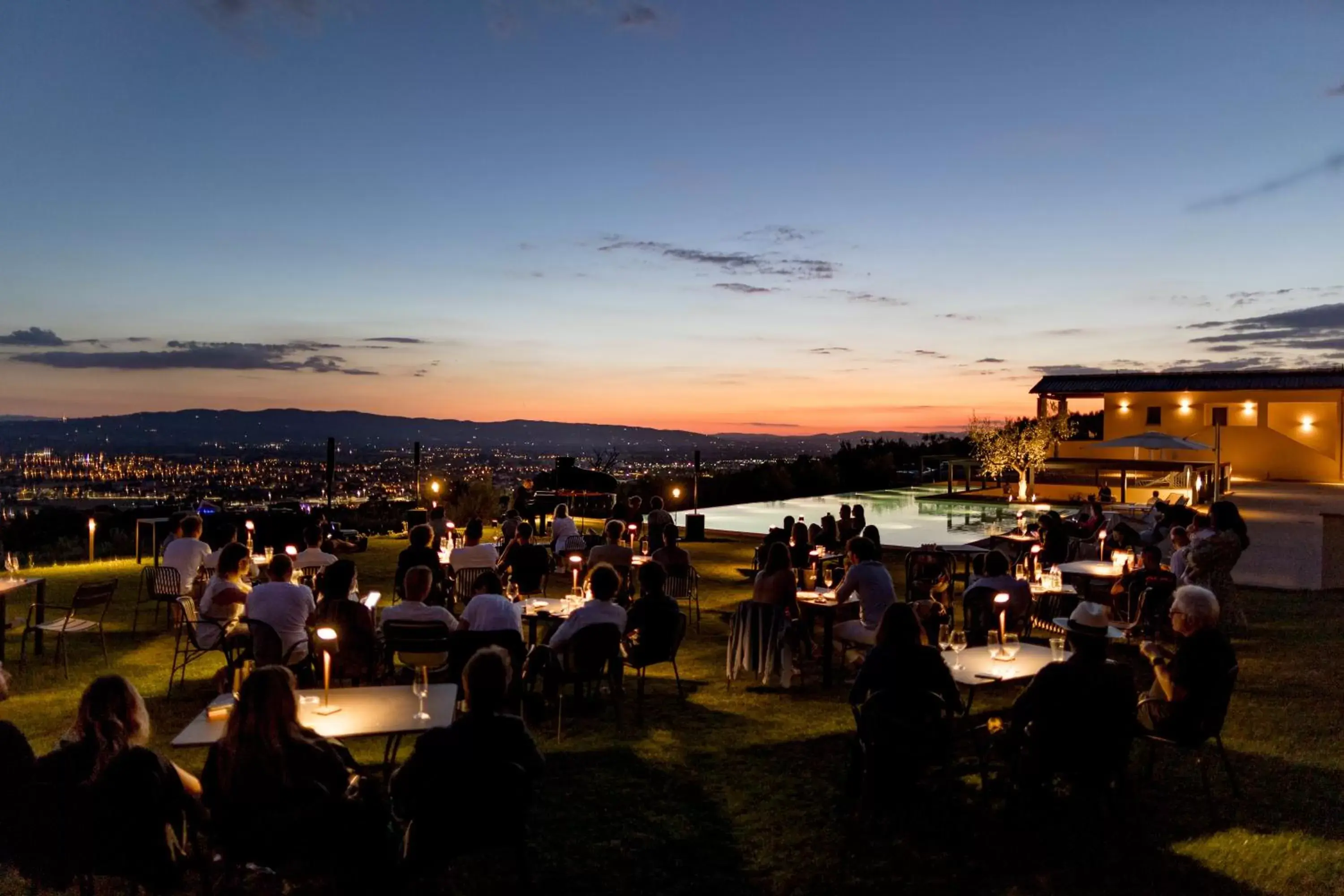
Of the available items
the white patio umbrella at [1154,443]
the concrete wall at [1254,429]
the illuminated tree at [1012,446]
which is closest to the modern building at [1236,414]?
the concrete wall at [1254,429]

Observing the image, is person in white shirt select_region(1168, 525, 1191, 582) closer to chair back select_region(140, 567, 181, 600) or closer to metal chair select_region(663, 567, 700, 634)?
metal chair select_region(663, 567, 700, 634)

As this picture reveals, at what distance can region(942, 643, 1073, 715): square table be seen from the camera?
456 centimetres

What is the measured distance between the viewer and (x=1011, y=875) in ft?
12.3

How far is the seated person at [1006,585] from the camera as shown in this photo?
6629mm

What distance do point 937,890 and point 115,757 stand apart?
10.7ft

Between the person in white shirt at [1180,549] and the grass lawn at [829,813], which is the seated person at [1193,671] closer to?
the grass lawn at [829,813]

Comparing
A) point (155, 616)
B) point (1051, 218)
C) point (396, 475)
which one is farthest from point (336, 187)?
point (1051, 218)

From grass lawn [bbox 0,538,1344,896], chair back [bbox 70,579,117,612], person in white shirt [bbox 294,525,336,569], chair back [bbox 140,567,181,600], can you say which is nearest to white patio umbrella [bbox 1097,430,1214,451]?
grass lawn [bbox 0,538,1344,896]

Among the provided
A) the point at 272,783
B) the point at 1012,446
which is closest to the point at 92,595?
the point at 272,783

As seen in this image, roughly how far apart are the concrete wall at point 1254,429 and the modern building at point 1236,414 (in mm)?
23

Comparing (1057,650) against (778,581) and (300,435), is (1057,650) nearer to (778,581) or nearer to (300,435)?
(778,581)

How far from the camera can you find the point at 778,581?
6.67 m

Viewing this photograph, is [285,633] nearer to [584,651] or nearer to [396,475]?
[584,651]

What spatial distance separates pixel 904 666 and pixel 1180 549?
235 inches
